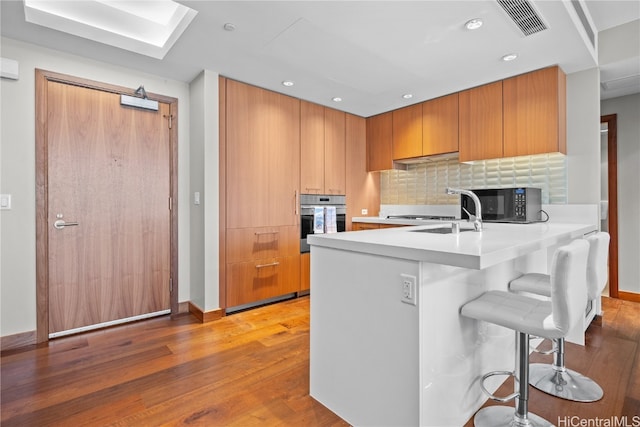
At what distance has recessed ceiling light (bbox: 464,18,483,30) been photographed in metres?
2.19

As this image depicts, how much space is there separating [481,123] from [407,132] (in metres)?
0.94

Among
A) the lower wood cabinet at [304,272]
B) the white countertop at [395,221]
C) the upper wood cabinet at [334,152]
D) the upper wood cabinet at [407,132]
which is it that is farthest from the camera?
the upper wood cabinet at [334,152]

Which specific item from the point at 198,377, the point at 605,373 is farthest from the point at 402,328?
the point at 605,373

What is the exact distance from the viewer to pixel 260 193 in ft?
11.4

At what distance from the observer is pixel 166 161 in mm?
3232

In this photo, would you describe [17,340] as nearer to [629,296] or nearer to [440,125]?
[440,125]

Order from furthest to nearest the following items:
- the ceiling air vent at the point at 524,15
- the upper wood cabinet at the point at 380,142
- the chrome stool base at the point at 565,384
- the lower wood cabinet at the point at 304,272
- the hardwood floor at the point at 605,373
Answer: the upper wood cabinet at the point at 380,142
the lower wood cabinet at the point at 304,272
the ceiling air vent at the point at 524,15
the chrome stool base at the point at 565,384
the hardwood floor at the point at 605,373

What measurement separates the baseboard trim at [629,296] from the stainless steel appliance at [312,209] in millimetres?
3173

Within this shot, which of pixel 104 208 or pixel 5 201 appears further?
pixel 104 208

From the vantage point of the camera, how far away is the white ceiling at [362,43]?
2.09m

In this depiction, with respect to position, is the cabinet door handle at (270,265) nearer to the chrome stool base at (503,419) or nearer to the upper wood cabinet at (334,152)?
the upper wood cabinet at (334,152)

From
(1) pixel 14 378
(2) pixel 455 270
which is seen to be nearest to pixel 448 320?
(2) pixel 455 270

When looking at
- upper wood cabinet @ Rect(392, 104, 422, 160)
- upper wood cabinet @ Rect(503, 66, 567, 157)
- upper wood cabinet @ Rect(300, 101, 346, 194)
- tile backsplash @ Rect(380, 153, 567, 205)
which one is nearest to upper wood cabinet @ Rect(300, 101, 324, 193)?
upper wood cabinet @ Rect(300, 101, 346, 194)

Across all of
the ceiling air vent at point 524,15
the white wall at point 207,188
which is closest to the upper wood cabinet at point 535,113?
the ceiling air vent at point 524,15
